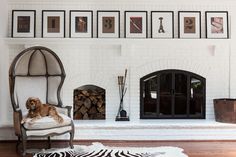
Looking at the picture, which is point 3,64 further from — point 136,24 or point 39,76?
point 136,24

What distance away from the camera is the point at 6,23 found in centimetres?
480

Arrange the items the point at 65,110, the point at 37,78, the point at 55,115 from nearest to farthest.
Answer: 1. the point at 55,115
2. the point at 65,110
3. the point at 37,78

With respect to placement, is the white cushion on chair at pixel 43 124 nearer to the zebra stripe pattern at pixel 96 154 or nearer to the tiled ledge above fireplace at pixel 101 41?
the zebra stripe pattern at pixel 96 154

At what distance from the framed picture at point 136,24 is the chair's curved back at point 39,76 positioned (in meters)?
1.33

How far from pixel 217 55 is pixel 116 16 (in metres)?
1.79

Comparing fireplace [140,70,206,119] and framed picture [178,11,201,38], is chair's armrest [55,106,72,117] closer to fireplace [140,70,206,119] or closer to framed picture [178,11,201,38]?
fireplace [140,70,206,119]

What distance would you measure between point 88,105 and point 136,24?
A: 5.08ft

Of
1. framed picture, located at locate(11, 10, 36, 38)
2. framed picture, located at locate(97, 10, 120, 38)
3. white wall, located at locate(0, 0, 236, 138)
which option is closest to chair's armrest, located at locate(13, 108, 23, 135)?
white wall, located at locate(0, 0, 236, 138)

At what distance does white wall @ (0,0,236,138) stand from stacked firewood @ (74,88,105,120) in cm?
11

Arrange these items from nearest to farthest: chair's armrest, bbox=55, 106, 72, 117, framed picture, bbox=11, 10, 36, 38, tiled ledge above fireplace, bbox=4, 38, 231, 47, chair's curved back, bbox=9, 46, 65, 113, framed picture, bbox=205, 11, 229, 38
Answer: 1. chair's armrest, bbox=55, 106, 72, 117
2. chair's curved back, bbox=9, 46, 65, 113
3. tiled ledge above fireplace, bbox=4, 38, 231, 47
4. framed picture, bbox=11, 10, 36, 38
5. framed picture, bbox=205, 11, 229, 38

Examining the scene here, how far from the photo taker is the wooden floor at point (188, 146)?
3.74 meters

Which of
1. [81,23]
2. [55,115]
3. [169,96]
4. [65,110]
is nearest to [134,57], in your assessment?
[169,96]

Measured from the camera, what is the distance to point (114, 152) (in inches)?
149

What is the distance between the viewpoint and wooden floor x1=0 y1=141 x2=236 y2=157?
3744 millimetres
